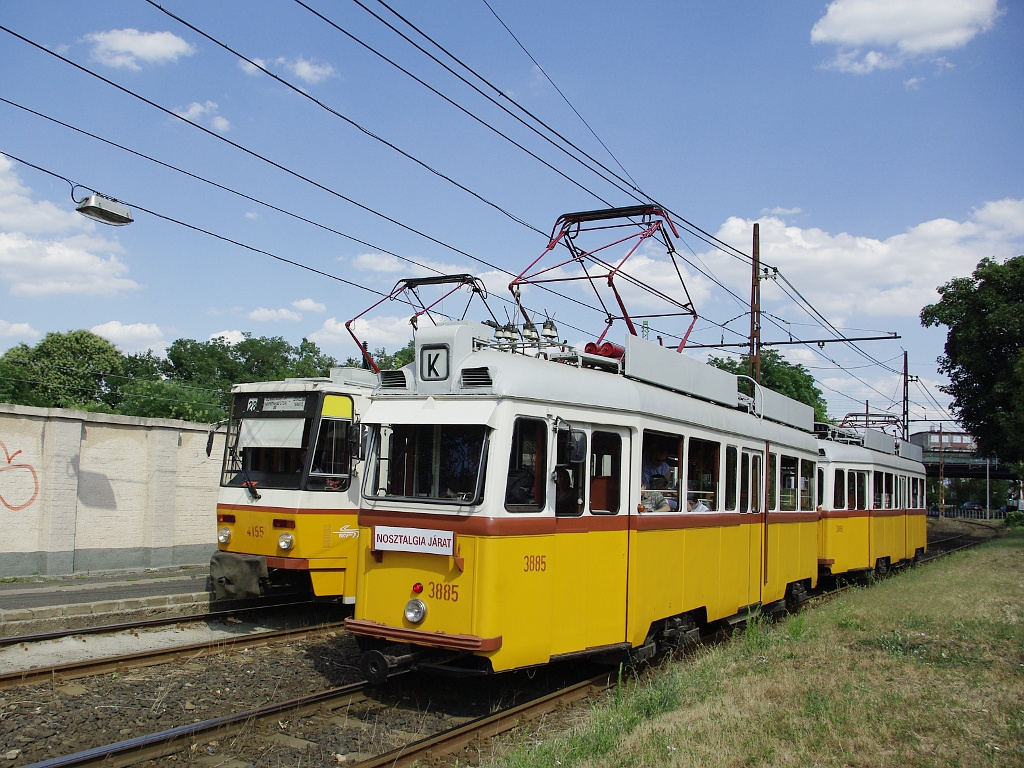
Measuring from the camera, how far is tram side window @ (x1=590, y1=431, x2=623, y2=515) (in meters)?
7.76

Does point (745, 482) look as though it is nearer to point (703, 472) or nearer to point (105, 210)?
point (703, 472)

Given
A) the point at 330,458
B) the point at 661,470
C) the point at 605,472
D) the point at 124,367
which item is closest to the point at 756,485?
the point at 661,470

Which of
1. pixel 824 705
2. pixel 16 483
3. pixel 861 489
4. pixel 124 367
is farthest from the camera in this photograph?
pixel 124 367

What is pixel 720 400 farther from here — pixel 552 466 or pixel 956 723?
pixel 956 723

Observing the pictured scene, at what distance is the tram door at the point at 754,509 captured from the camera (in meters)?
10.8

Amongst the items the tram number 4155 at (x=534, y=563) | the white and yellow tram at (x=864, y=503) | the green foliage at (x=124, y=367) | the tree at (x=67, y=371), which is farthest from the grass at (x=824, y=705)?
the tree at (x=67, y=371)

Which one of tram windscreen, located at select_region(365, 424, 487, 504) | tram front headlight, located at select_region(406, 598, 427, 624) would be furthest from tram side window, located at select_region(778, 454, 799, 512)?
tram front headlight, located at select_region(406, 598, 427, 624)

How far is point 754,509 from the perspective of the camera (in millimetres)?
11031

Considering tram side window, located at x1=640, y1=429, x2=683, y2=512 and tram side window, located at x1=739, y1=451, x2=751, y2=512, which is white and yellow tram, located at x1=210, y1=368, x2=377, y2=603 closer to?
tram side window, located at x1=640, y1=429, x2=683, y2=512

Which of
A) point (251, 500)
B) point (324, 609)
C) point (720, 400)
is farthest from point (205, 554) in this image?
point (720, 400)

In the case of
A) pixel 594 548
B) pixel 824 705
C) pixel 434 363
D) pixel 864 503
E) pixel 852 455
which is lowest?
pixel 824 705

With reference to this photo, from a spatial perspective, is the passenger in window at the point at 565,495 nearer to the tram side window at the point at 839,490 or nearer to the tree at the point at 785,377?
the tram side window at the point at 839,490

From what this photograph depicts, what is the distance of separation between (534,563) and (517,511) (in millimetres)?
468

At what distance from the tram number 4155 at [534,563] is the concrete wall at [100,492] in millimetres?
11513
